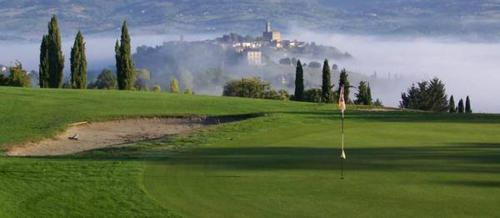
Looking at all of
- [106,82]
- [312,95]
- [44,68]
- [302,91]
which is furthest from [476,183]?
[106,82]

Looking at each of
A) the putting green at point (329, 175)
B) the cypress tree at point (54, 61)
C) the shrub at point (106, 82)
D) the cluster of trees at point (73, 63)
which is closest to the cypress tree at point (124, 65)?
the cluster of trees at point (73, 63)

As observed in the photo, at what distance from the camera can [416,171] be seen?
17484mm

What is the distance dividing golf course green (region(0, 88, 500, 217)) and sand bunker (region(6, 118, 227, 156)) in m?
0.72

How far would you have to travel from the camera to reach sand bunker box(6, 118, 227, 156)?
2548cm

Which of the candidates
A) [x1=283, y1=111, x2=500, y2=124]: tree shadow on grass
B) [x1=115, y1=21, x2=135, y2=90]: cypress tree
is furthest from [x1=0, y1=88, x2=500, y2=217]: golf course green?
[x1=115, y1=21, x2=135, y2=90]: cypress tree

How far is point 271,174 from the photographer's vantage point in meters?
17.2

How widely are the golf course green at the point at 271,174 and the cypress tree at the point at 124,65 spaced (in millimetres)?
34139

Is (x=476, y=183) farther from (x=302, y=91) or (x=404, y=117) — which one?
(x=302, y=91)

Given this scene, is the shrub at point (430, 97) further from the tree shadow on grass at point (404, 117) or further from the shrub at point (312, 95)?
the tree shadow on grass at point (404, 117)

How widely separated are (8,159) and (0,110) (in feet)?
50.7

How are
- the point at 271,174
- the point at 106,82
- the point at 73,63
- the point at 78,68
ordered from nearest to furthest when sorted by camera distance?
the point at 271,174, the point at 73,63, the point at 78,68, the point at 106,82

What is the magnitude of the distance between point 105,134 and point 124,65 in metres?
35.3

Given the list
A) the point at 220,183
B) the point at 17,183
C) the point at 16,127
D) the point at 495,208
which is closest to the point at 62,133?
the point at 16,127

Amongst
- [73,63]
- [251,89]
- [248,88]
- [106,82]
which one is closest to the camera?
[73,63]
